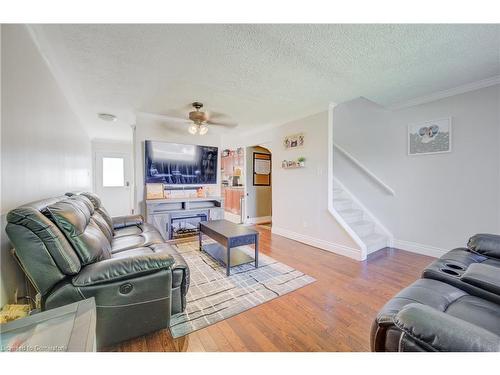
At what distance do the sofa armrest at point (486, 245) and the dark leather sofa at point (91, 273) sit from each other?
7.31ft

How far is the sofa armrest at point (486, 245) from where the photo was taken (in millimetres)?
1475

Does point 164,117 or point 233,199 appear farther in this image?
point 233,199

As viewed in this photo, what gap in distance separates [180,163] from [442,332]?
3889 millimetres

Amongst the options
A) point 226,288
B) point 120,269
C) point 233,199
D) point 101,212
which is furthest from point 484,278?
point 233,199

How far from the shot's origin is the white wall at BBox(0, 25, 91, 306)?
1208 millimetres

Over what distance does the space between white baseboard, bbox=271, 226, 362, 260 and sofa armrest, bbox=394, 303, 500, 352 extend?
2326 mm

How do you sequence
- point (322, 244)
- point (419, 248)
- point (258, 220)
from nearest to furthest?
point (419, 248), point (322, 244), point (258, 220)

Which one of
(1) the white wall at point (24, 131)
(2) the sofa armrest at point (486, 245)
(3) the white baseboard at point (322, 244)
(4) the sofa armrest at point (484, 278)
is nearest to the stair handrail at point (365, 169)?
(3) the white baseboard at point (322, 244)

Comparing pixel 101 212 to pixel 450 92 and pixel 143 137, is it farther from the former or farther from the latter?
pixel 450 92

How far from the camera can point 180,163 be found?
3912 mm

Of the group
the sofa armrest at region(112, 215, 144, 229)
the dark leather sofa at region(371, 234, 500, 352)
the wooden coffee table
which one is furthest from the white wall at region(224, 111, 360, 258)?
the sofa armrest at region(112, 215, 144, 229)

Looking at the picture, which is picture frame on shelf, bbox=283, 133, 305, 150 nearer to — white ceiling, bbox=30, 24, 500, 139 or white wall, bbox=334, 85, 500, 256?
white ceiling, bbox=30, 24, 500, 139
